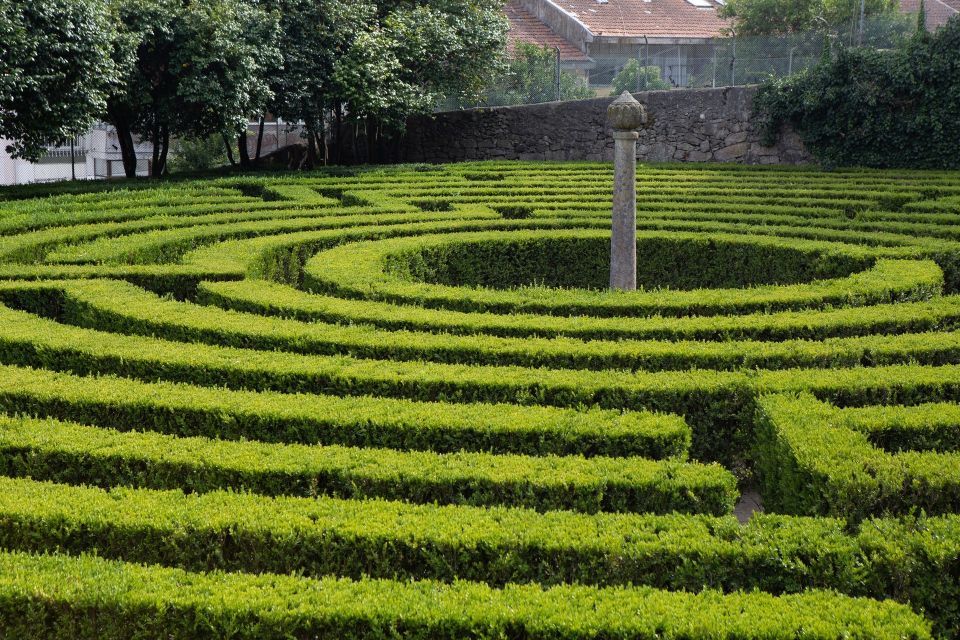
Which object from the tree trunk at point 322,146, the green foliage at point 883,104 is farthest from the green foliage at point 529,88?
the green foliage at point 883,104

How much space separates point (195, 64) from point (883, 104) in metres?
18.5

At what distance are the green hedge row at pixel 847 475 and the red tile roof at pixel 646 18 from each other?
1828 inches

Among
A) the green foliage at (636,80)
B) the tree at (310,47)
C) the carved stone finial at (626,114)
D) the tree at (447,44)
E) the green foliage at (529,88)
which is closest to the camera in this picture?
the carved stone finial at (626,114)

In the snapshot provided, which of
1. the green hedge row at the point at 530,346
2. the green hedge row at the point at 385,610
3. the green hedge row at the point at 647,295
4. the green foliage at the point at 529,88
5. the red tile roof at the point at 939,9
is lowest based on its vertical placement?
the green hedge row at the point at 385,610

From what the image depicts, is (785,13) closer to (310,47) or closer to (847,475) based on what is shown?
(310,47)

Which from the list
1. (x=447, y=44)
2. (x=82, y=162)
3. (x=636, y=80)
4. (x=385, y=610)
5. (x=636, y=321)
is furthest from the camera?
(x=82, y=162)

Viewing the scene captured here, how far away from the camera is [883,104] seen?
26375mm

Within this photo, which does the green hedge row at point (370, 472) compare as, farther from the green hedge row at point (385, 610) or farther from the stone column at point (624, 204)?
the stone column at point (624, 204)

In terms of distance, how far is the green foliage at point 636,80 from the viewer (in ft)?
115

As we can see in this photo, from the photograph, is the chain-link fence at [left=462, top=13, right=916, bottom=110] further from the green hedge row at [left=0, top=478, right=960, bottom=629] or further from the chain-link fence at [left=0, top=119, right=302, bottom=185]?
the green hedge row at [left=0, top=478, right=960, bottom=629]

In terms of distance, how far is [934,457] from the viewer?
6.81 m

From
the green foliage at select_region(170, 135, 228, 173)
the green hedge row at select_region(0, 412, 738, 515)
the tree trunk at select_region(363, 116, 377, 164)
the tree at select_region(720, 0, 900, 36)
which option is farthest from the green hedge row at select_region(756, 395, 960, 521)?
the tree at select_region(720, 0, 900, 36)

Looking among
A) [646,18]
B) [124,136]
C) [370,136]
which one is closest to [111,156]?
[370,136]

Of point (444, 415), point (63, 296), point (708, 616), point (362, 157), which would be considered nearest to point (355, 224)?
Result: point (63, 296)
